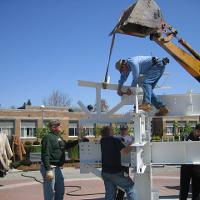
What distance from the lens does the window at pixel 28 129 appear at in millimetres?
53250

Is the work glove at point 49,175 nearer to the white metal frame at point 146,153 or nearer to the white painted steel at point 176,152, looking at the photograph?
the white metal frame at point 146,153

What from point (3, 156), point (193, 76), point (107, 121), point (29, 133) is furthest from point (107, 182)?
point (29, 133)

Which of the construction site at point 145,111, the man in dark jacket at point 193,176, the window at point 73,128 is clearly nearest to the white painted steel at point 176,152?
the construction site at point 145,111

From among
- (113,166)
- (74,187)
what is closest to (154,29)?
(113,166)

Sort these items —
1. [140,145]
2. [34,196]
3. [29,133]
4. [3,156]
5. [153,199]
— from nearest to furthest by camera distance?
[140,145]
[153,199]
[3,156]
[34,196]
[29,133]

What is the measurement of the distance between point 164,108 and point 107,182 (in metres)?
1.74

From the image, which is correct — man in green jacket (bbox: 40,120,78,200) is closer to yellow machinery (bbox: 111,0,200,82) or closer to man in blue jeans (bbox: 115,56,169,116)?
man in blue jeans (bbox: 115,56,169,116)

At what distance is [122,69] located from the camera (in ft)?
24.1

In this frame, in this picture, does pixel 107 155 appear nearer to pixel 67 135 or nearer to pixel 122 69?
pixel 122 69

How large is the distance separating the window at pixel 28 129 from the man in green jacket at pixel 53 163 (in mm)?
45857

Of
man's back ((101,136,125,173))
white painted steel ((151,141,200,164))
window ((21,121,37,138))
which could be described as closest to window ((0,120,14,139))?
window ((21,121,37,138))

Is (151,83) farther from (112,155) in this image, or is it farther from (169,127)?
(169,127)

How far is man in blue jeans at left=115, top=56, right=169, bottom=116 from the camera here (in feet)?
23.1

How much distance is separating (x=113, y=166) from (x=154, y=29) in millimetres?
2533
